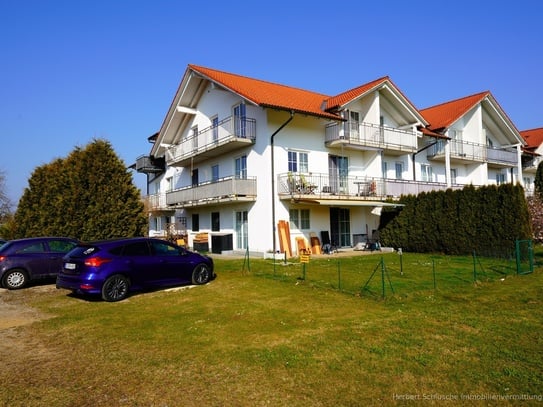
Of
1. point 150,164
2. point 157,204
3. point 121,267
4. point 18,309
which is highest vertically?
point 150,164

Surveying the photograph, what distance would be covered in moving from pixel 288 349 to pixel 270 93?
64.1 ft

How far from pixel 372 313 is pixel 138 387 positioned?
200 inches

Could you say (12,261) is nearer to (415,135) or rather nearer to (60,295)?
(60,295)

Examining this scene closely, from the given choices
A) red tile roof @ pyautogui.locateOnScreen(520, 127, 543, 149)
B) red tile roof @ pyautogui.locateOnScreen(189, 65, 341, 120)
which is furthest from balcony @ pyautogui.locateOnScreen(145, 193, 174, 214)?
red tile roof @ pyautogui.locateOnScreen(520, 127, 543, 149)

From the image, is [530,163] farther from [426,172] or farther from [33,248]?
[33,248]

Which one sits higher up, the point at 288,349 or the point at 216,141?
the point at 216,141

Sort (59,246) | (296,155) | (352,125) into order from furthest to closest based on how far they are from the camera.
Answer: (352,125) < (296,155) < (59,246)

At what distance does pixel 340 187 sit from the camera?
24.0 m

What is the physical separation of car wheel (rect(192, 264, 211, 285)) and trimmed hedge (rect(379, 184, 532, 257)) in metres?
13.3

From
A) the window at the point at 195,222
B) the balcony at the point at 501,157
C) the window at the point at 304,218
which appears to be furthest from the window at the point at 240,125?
the balcony at the point at 501,157

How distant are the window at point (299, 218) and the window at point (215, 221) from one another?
550cm

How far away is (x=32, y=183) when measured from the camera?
789 inches

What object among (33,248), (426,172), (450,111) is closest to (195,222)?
(33,248)

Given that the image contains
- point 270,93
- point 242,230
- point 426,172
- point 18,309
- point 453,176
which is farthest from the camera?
point 453,176
